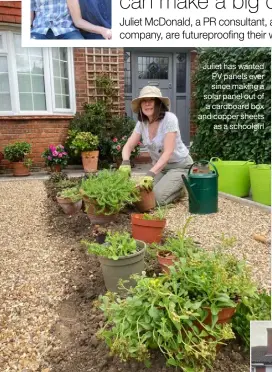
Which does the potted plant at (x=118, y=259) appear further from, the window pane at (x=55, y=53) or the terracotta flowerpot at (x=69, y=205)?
the window pane at (x=55, y=53)

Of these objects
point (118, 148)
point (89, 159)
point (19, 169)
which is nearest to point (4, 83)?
point (19, 169)

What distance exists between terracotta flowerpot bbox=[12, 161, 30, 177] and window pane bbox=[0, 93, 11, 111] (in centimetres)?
98

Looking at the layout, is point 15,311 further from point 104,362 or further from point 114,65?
point 114,65

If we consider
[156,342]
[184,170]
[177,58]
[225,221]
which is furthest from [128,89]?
[156,342]

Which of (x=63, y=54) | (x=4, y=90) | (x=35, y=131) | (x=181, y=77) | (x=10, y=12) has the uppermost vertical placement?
(x=10, y=12)

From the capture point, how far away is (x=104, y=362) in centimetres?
124

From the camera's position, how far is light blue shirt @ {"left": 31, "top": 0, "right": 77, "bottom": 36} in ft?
3.47

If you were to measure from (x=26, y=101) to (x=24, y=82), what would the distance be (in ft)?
1.03

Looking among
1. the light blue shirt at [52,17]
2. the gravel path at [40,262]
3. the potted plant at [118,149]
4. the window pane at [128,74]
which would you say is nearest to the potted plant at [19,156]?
the potted plant at [118,149]

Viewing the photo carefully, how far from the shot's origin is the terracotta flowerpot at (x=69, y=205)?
308cm

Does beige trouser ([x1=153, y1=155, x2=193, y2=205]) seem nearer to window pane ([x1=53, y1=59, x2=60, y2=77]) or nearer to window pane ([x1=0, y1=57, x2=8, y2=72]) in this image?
window pane ([x1=53, y1=59, x2=60, y2=77])

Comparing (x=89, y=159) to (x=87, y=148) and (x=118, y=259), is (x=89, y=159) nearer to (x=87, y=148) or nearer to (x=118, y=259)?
(x=87, y=148)

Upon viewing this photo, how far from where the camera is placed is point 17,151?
5.58m

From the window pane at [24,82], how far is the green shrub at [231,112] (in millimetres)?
2829
